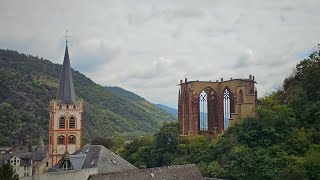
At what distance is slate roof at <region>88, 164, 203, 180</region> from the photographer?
112 feet

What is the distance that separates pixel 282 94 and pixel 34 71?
346 ft

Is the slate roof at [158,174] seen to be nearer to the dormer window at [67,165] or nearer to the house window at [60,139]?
the dormer window at [67,165]

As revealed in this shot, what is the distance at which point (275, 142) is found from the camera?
138ft

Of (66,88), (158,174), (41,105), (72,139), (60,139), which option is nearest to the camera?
(158,174)

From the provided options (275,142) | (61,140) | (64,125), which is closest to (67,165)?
(61,140)

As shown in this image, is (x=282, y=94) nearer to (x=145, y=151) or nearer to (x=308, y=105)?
(x=308, y=105)

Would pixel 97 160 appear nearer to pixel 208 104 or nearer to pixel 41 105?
pixel 208 104

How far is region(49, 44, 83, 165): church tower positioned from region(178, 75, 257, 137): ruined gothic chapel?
519 inches

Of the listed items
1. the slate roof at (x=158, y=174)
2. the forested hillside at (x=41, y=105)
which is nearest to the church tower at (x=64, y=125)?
the slate roof at (x=158, y=174)

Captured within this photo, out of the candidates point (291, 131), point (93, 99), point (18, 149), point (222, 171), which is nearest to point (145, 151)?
point (222, 171)

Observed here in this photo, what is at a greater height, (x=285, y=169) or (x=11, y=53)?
(x=11, y=53)

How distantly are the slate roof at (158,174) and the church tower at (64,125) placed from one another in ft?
73.2

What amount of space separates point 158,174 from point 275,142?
469 inches

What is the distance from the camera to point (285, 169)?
Answer: 3666 cm
